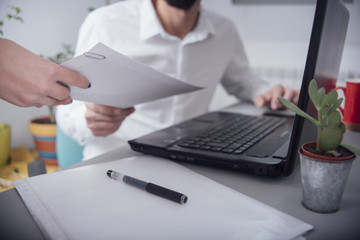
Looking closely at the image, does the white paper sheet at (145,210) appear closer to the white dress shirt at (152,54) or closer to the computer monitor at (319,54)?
the computer monitor at (319,54)

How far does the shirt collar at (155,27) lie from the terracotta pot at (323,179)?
2.59ft

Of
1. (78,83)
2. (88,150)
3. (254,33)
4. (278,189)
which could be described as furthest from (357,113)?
(254,33)

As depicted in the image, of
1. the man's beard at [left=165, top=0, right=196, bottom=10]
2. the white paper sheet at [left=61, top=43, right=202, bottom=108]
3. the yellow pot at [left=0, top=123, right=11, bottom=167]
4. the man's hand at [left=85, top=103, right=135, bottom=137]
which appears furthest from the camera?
the yellow pot at [left=0, top=123, right=11, bottom=167]

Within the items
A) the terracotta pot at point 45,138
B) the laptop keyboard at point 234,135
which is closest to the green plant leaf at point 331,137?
the laptop keyboard at point 234,135

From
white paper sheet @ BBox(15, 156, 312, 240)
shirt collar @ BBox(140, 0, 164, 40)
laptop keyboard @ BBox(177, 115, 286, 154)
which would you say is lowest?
white paper sheet @ BBox(15, 156, 312, 240)

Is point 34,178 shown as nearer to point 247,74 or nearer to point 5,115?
point 247,74

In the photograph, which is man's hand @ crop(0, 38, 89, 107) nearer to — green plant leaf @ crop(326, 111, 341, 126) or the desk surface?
the desk surface

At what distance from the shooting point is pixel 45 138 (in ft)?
5.78

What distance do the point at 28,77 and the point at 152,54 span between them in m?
0.69

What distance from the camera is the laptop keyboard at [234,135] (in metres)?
0.55

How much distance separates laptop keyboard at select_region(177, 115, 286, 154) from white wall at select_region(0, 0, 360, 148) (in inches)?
40.0

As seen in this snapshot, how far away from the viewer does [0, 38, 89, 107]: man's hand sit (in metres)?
0.44

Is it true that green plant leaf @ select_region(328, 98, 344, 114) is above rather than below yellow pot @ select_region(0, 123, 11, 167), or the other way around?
above

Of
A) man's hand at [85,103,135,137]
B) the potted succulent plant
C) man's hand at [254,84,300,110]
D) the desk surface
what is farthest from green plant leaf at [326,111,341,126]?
man's hand at [254,84,300,110]
